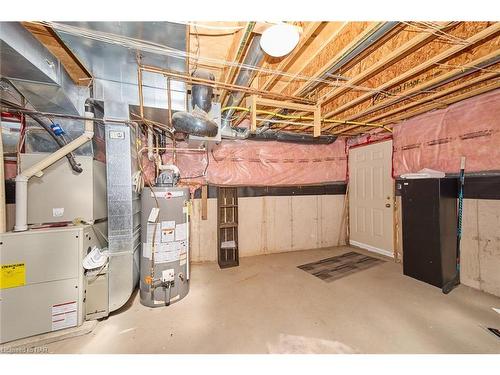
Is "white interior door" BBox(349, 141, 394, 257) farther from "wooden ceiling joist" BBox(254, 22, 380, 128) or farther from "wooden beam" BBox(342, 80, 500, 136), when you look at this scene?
"wooden ceiling joist" BBox(254, 22, 380, 128)

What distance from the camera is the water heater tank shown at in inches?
87.7

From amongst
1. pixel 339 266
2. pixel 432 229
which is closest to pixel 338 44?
pixel 432 229

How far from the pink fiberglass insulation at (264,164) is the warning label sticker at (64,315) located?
1.82 m

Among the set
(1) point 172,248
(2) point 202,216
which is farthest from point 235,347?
(2) point 202,216

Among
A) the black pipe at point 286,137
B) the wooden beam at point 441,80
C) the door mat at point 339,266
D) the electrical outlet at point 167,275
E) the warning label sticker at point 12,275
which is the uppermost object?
the wooden beam at point 441,80

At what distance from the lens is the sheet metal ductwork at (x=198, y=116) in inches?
76.1

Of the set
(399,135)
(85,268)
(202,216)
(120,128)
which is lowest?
(85,268)

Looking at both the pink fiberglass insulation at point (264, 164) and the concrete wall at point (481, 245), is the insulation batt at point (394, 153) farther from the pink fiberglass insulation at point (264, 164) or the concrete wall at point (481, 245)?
the concrete wall at point (481, 245)

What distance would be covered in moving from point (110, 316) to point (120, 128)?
1970mm

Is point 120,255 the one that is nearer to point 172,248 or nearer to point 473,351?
point 172,248

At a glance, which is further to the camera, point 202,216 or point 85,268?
point 202,216

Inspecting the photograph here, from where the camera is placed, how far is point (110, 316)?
2070 mm

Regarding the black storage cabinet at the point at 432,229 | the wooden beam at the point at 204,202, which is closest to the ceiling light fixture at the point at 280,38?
the wooden beam at the point at 204,202

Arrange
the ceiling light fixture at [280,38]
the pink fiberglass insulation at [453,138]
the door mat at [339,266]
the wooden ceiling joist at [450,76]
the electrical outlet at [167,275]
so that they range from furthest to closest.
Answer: the door mat at [339,266] → the pink fiberglass insulation at [453,138] → the electrical outlet at [167,275] → the wooden ceiling joist at [450,76] → the ceiling light fixture at [280,38]
